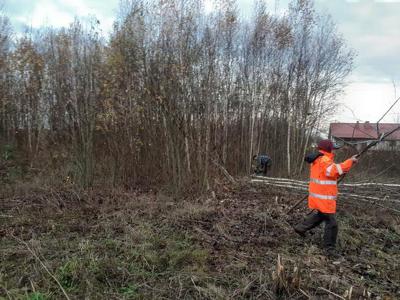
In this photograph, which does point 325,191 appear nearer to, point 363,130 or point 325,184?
point 325,184

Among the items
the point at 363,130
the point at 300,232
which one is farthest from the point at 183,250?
the point at 363,130

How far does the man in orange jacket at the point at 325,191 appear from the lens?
17.9 feet

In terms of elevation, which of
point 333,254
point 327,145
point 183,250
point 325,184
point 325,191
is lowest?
point 333,254

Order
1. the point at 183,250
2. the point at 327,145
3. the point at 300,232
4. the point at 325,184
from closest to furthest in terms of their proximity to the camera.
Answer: the point at 183,250 → the point at 325,184 → the point at 327,145 → the point at 300,232

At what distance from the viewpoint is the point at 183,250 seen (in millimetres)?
4957

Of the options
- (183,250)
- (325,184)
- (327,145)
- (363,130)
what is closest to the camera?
(183,250)

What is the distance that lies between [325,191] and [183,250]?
2286mm

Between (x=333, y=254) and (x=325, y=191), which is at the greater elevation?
(x=325, y=191)

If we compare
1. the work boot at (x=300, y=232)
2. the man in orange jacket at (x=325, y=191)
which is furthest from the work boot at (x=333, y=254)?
the work boot at (x=300, y=232)

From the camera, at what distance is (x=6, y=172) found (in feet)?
42.8

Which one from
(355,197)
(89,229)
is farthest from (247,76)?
(89,229)

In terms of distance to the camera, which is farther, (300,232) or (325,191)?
(300,232)

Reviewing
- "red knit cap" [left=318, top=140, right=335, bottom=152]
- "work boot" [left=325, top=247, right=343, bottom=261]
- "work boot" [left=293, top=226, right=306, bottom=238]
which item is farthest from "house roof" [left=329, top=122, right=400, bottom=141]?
"work boot" [left=325, top=247, right=343, bottom=261]

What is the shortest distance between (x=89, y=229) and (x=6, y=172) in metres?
8.65
